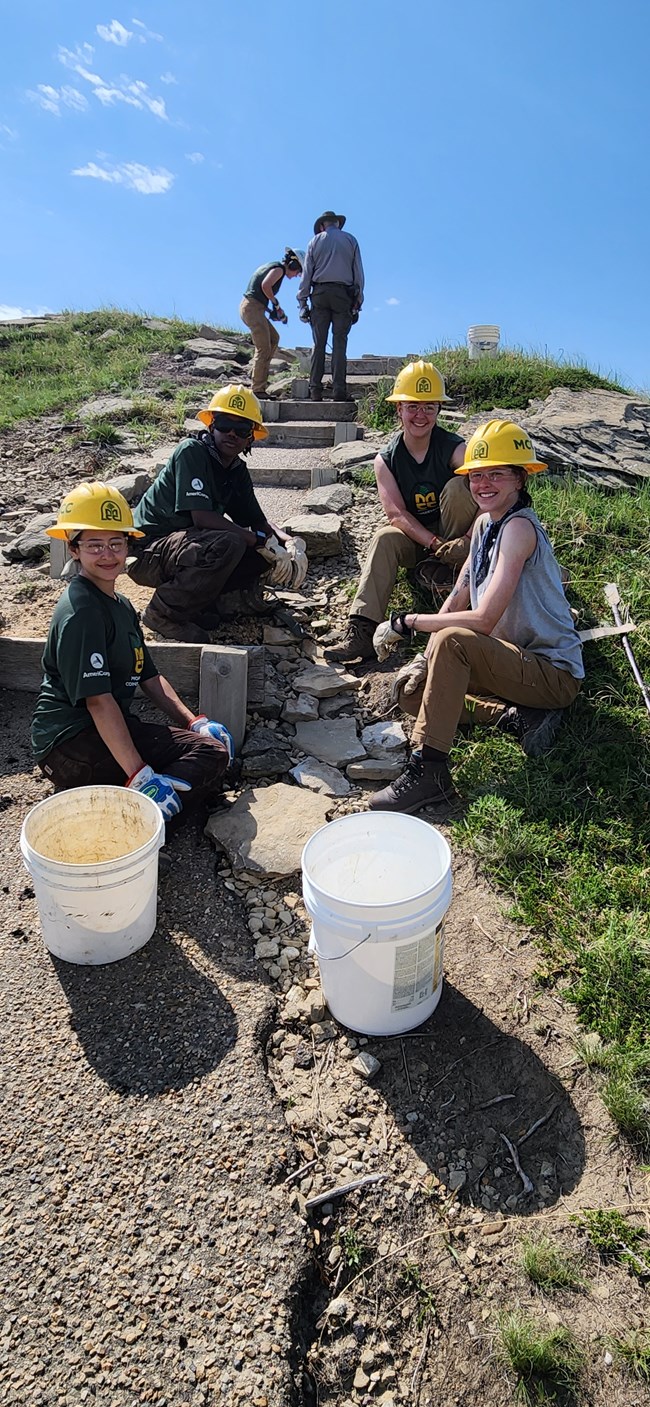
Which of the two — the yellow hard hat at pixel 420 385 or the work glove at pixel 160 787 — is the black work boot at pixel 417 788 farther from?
the yellow hard hat at pixel 420 385

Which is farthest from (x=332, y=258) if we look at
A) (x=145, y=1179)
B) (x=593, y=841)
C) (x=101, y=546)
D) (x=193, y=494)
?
(x=145, y=1179)

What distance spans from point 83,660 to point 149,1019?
123 cm

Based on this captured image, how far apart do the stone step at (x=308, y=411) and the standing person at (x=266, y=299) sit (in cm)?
75

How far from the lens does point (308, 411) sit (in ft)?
27.9

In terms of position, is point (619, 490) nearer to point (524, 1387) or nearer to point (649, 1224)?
point (649, 1224)

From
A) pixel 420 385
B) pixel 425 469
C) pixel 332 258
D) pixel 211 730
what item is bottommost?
pixel 211 730

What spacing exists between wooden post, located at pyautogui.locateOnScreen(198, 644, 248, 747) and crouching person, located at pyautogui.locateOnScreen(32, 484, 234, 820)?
41 cm

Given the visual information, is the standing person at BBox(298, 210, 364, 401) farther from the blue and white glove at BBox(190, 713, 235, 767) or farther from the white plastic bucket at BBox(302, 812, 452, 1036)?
the white plastic bucket at BBox(302, 812, 452, 1036)

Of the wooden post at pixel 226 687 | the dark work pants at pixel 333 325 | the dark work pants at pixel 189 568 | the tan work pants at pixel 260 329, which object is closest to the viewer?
the wooden post at pixel 226 687

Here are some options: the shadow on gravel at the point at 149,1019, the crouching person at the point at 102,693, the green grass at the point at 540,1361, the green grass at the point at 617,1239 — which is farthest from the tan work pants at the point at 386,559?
the green grass at the point at 540,1361

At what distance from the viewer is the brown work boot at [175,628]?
4.29 m

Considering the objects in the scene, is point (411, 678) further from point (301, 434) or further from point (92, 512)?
point (301, 434)

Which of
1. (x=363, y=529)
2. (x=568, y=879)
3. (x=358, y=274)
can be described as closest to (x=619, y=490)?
(x=363, y=529)

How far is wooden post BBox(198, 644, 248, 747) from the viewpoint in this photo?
12.3 ft
